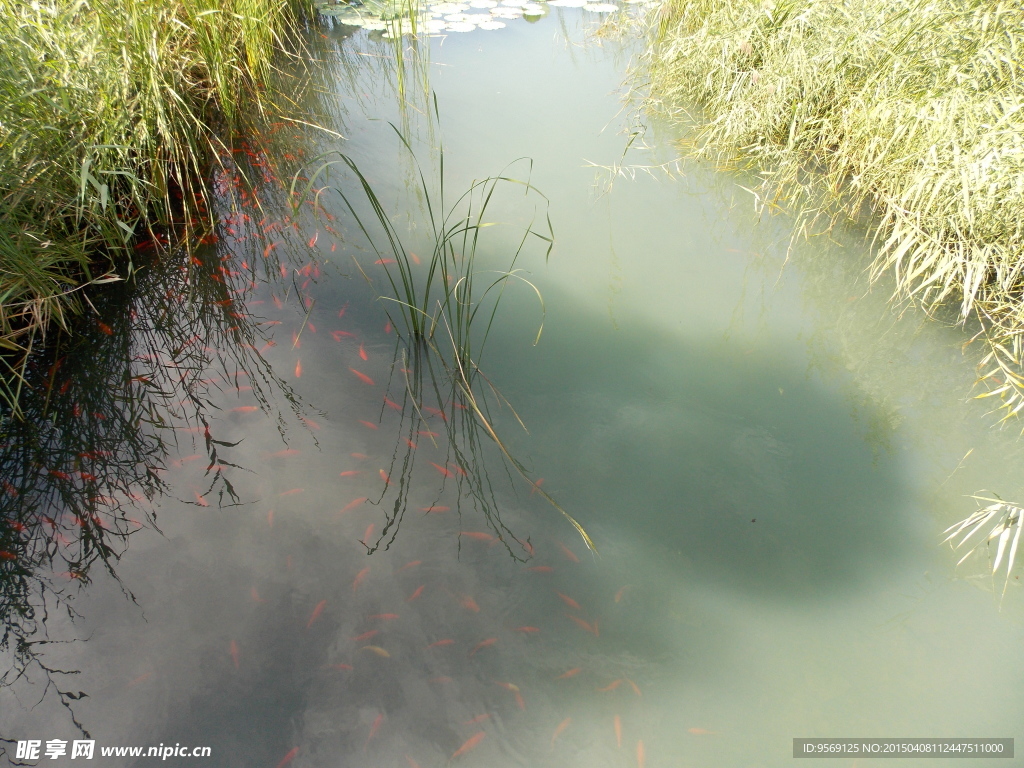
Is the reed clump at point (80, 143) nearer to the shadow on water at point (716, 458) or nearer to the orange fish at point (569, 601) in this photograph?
the shadow on water at point (716, 458)

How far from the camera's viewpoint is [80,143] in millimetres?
1872

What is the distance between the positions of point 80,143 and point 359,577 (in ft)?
5.26

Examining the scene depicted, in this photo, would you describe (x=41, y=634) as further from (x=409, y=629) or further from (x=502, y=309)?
(x=502, y=309)

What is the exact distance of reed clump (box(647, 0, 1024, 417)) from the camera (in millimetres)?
2029

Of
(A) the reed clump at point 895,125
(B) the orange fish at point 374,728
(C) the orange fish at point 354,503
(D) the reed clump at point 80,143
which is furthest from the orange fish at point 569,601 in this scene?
(D) the reed clump at point 80,143

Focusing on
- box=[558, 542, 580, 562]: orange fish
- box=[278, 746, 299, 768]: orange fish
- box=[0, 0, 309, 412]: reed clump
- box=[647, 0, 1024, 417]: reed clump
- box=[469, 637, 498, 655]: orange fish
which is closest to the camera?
box=[278, 746, 299, 768]: orange fish

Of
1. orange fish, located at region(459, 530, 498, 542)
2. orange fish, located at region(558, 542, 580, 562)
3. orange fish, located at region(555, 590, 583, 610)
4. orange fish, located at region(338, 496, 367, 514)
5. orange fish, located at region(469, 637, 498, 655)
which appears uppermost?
orange fish, located at region(338, 496, 367, 514)

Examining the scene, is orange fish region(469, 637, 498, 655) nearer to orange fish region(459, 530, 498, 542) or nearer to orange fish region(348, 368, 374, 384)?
orange fish region(459, 530, 498, 542)

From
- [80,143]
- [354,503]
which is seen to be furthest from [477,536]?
[80,143]

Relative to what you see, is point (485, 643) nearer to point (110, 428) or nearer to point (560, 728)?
point (560, 728)

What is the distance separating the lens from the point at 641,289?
2.23 m

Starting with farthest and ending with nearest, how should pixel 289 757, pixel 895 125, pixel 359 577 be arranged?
1. pixel 895 125
2. pixel 359 577
3. pixel 289 757

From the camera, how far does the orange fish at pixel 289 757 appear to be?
3.74 feet

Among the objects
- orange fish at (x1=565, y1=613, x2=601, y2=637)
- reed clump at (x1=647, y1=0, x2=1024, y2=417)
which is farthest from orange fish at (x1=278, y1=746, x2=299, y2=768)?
reed clump at (x1=647, y1=0, x2=1024, y2=417)
